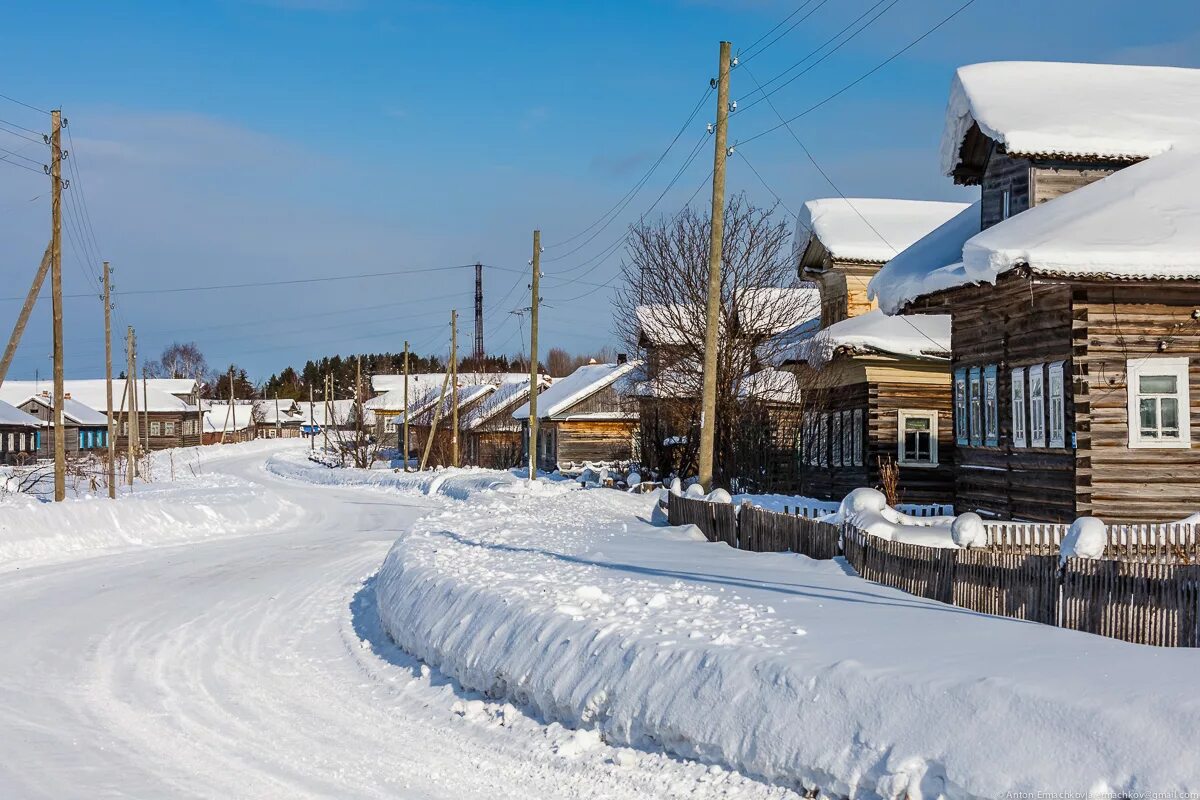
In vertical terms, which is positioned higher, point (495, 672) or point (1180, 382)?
point (1180, 382)

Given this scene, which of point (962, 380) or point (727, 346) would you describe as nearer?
point (962, 380)

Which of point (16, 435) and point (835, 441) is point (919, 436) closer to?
point (835, 441)

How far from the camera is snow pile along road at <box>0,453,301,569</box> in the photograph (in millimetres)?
23688

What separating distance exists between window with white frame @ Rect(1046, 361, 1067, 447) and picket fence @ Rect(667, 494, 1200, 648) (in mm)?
3231

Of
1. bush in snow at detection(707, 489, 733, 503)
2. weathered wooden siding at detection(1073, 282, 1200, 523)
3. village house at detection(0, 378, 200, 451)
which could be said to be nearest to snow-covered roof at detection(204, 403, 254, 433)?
village house at detection(0, 378, 200, 451)

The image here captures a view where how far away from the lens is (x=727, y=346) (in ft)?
111

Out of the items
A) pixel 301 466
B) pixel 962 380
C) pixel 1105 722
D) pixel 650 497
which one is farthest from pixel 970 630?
pixel 301 466

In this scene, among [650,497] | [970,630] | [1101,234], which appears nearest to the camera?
[970,630]

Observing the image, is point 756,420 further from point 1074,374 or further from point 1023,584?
point 1023,584

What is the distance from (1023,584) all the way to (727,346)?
23.5 meters

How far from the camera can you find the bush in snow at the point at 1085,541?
11.3m

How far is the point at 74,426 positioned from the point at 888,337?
3252 inches

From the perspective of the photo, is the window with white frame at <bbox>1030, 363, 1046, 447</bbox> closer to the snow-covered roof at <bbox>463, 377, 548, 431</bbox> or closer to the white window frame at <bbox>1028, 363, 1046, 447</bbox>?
the white window frame at <bbox>1028, 363, 1046, 447</bbox>

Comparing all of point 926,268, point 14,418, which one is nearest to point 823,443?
point 926,268
